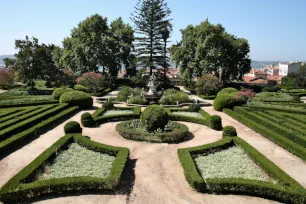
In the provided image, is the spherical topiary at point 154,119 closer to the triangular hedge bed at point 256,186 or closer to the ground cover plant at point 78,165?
the ground cover plant at point 78,165

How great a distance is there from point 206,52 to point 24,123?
1059 inches

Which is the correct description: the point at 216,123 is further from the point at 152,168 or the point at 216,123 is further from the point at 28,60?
the point at 28,60

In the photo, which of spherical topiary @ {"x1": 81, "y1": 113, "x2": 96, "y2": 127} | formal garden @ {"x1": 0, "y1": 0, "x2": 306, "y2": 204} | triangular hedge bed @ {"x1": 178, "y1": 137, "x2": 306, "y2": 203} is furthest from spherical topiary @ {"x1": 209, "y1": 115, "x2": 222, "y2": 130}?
spherical topiary @ {"x1": 81, "y1": 113, "x2": 96, "y2": 127}

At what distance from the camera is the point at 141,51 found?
40.7m

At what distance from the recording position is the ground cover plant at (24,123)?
42.5 feet

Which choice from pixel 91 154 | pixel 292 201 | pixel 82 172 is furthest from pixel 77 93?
pixel 292 201

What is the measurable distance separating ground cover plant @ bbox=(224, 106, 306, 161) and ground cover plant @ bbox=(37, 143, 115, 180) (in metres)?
8.54

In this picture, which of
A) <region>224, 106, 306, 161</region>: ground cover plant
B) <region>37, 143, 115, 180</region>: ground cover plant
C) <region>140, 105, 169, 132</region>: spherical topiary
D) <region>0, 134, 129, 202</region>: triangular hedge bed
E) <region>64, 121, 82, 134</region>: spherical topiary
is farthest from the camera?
<region>140, 105, 169, 132</region>: spherical topiary

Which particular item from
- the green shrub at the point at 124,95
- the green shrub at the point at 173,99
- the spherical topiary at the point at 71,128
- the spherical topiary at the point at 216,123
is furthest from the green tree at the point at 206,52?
the spherical topiary at the point at 71,128

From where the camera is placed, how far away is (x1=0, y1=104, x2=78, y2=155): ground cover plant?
13.0 metres

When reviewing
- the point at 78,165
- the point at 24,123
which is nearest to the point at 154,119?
the point at 78,165

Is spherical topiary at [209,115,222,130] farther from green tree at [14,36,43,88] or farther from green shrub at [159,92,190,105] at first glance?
green tree at [14,36,43,88]

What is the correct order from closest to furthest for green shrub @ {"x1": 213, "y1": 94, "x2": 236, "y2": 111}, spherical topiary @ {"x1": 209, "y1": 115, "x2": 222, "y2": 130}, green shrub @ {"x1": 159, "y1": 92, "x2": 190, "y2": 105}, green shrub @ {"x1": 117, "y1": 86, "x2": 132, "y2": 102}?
spherical topiary @ {"x1": 209, "y1": 115, "x2": 222, "y2": 130} < green shrub @ {"x1": 213, "y1": 94, "x2": 236, "y2": 111} < green shrub @ {"x1": 159, "y1": 92, "x2": 190, "y2": 105} < green shrub @ {"x1": 117, "y1": 86, "x2": 132, "y2": 102}

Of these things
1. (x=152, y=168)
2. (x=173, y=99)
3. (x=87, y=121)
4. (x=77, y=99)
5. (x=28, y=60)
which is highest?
(x=28, y=60)
